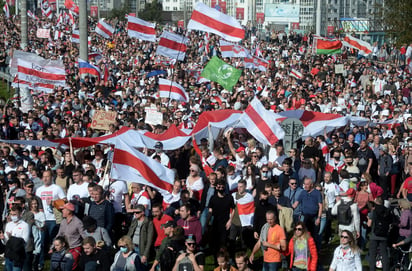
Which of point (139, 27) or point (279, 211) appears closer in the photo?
point (279, 211)

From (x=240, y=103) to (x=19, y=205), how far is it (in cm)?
1224

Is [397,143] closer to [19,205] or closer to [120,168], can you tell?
[120,168]

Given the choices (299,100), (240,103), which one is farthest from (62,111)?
(299,100)

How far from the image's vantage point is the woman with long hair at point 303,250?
1149 cm

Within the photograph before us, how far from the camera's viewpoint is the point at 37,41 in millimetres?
48625

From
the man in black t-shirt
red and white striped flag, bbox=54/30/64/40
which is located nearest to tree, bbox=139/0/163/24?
red and white striped flag, bbox=54/30/64/40

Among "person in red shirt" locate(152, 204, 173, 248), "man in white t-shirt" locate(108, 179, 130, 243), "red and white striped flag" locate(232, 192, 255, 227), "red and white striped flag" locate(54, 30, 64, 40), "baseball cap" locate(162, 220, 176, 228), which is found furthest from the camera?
"red and white striped flag" locate(54, 30, 64, 40)

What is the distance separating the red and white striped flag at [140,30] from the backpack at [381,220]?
17242 millimetres

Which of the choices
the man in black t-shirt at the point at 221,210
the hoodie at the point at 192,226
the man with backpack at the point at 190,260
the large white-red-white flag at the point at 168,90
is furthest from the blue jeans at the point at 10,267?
the large white-red-white flag at the point at 168,90

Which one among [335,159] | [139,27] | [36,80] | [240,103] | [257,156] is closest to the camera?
[257,156]

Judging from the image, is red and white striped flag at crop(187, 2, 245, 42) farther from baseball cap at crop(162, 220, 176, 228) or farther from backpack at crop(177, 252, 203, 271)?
backpack at crop(177, 252, 203, 271)

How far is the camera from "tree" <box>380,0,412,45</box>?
35844 millimetres

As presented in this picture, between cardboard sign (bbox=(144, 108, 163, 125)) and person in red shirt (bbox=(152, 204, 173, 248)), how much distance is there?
802 centimetres

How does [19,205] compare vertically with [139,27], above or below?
below
